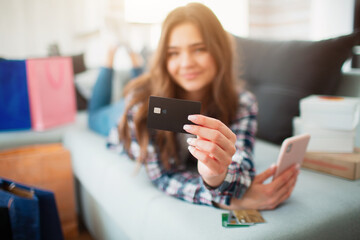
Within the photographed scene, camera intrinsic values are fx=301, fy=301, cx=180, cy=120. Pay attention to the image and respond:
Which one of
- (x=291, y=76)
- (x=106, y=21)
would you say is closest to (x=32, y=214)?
(x=291, y=76)

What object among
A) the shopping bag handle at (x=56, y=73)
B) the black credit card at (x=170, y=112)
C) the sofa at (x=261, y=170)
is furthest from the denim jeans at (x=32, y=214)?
the shopping bag handle at (x=56, y=73)

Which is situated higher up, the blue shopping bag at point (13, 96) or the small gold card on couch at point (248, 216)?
the blue shopping bag at point (13, 96)

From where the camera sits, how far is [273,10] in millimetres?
2838

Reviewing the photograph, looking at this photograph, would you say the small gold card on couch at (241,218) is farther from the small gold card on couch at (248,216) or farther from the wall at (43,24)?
the wall at (43,24)

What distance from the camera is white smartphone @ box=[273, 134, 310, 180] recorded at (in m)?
0.76

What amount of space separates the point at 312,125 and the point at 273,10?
214cm

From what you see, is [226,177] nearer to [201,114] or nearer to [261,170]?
[201,114]

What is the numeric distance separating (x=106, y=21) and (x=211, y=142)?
90.0 inches

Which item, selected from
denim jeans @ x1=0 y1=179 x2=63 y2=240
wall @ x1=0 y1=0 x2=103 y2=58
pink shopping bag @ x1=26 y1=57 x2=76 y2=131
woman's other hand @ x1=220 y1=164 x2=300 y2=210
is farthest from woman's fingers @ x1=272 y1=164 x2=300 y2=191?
wall @ x1=0 y1=0 x2=103 y2=58

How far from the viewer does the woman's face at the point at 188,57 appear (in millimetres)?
907

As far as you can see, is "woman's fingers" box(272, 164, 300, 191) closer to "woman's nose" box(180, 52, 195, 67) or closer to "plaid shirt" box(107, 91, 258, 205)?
"plaid shirt" box(107, 91, 258, 205)

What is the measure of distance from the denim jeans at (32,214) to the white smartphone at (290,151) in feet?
2.23

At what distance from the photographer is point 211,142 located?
1.84 feet

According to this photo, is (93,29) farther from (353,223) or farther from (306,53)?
(353,223)
